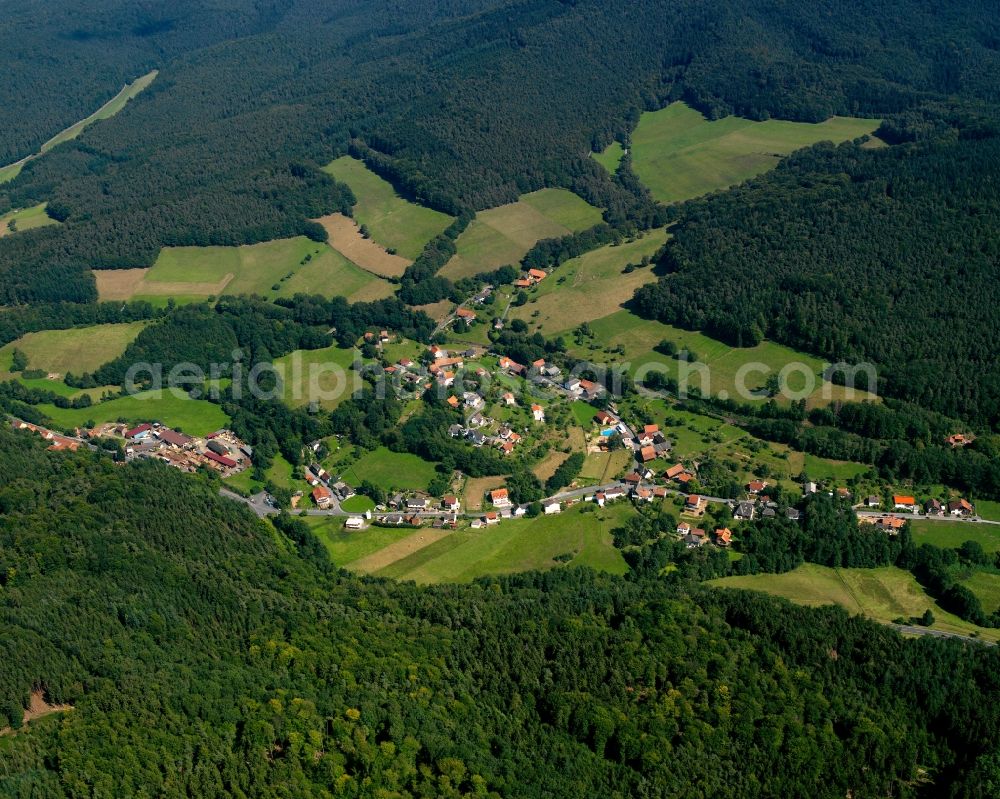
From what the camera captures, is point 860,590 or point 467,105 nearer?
point 860,590

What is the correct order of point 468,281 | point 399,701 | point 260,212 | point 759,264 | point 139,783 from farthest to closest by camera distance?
point 260,212 < point 468,281 < point 759,264 < point 399,701 < point 139,783

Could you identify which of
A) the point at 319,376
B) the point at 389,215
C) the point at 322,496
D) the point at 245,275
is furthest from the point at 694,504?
the point at 389,215

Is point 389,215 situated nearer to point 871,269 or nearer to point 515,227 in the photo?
point 515,227

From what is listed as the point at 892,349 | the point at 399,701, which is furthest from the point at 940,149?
the point at 399,701

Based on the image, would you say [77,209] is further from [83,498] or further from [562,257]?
[83,498]

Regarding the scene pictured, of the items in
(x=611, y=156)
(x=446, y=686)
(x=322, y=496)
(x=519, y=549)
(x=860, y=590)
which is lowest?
(x=860, y=590)

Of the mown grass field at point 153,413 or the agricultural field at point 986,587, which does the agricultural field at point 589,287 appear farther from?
the agricultural field at point 986,587

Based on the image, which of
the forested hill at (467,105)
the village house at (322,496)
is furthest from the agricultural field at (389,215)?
the village house at (322,496)
